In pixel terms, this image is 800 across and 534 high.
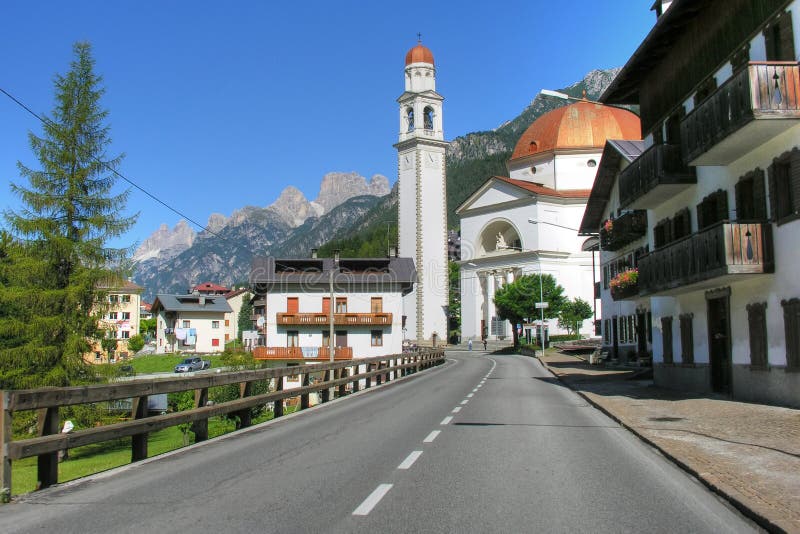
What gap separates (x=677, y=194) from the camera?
903 inches

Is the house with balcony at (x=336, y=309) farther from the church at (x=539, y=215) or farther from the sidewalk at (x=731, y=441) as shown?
the sidewalk at (x=731, y=441)

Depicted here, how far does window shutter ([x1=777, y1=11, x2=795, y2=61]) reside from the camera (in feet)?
48.4

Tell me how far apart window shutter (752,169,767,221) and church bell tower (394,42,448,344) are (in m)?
71.7

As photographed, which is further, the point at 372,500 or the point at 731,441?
the point at 731,441

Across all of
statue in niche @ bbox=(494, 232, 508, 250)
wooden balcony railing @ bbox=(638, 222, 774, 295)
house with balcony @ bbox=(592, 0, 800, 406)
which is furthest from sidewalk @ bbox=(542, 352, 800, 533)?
statue in niche @ bbox=(494, 232, 508, 250)

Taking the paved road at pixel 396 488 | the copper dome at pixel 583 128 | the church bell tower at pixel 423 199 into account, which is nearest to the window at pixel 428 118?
the church bell tower at pixel 423 199

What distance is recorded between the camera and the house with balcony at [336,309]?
61.3 m

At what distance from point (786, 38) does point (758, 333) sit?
6.15 metres

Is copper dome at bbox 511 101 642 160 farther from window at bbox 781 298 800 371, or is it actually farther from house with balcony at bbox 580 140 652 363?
window at bbox 781 298 800 371

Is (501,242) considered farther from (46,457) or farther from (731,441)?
(46,457)

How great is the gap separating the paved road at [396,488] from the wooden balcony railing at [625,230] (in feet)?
66.5

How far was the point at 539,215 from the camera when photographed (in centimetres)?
8181

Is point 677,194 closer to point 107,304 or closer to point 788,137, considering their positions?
point 788,137

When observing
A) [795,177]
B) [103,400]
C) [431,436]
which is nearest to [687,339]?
[795,177]
